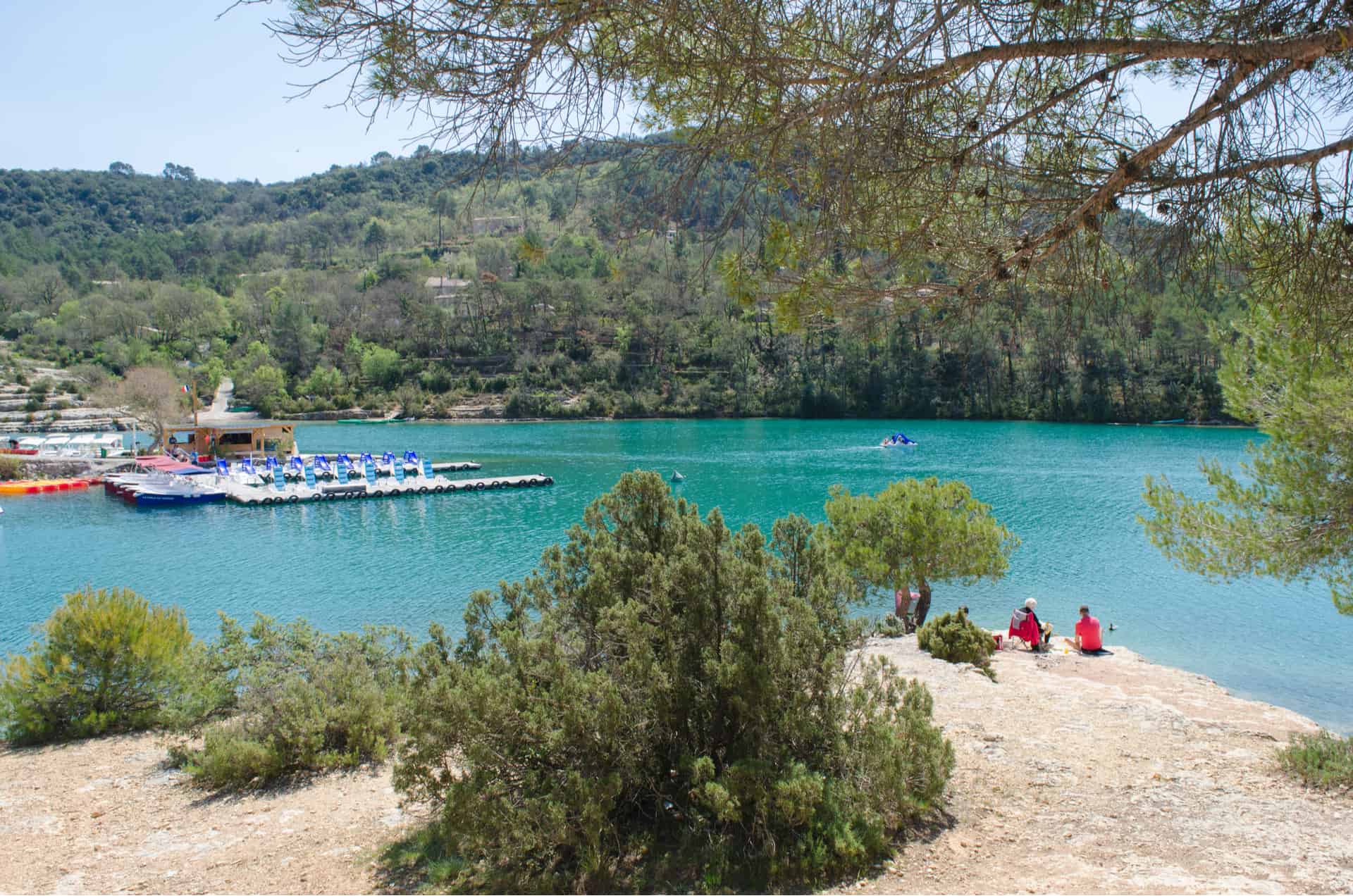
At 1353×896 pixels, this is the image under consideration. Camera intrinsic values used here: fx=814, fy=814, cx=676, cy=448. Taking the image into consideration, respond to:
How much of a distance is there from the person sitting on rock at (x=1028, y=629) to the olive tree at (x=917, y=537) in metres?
1.08

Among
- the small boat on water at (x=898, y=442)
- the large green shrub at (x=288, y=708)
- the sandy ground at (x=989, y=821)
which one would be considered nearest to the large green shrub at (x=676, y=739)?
the sandy ground at (x=989, y=821)

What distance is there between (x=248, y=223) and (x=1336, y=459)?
522 ft

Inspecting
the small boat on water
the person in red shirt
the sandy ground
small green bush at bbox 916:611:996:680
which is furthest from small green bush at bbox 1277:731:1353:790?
the small boat on water

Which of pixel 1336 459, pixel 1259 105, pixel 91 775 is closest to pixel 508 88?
pixel 1259 105

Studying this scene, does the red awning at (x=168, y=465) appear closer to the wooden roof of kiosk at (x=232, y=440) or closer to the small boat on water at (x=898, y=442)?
the wooden roof of kiosk at (x=232, y=440)

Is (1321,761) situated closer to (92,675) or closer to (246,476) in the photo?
(92,675)

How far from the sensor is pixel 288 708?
5934 mm

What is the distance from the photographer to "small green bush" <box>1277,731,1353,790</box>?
16.3ft

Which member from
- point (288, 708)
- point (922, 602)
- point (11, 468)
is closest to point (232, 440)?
point (11, 468)

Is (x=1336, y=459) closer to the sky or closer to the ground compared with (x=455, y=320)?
closer to the ground

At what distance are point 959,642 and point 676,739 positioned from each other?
6378mm

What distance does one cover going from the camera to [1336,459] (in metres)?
6.94

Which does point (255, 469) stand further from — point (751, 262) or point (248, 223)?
point (248, 223)

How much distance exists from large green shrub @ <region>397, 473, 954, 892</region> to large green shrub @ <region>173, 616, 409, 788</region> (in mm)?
1557
